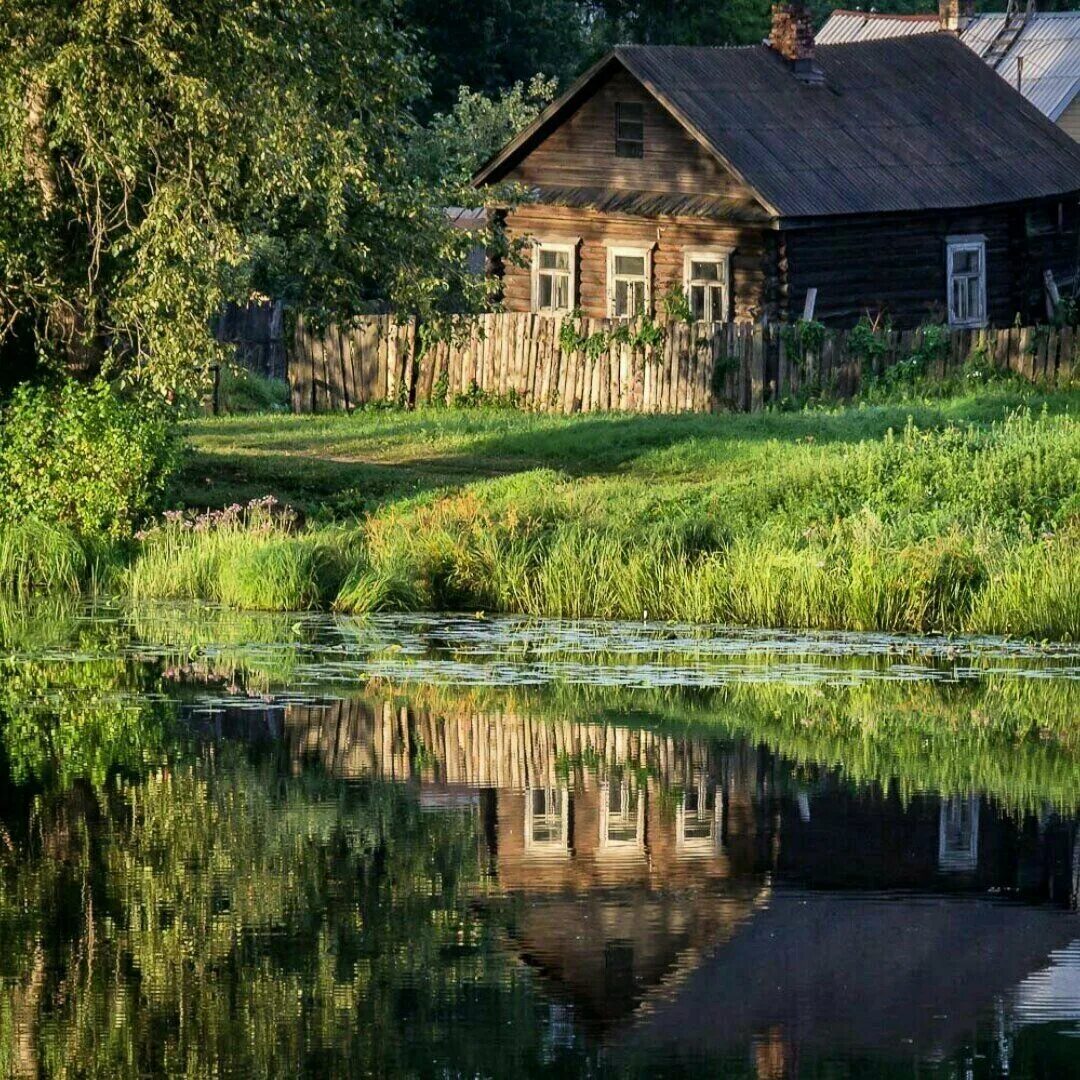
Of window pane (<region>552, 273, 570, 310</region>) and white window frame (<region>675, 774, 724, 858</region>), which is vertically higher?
window pane (<region>552, 273, 570, 310</region>)

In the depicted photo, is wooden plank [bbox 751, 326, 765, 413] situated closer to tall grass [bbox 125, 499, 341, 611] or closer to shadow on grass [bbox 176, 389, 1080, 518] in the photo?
shadow on grass [bbox 176, 389, 1080, 518]

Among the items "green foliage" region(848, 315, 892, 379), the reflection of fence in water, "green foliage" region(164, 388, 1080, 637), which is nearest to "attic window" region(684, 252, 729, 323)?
"green foliage" region(848, 315, 892, 379)

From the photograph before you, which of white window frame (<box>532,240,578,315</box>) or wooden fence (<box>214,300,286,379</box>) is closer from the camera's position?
white window frame (<box>532,240,578,315</box>)

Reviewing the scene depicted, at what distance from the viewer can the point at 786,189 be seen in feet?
113

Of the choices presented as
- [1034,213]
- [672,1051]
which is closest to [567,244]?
[1034,213]

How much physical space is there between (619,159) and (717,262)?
238 centimetres

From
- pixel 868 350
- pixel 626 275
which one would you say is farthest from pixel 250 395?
pixel 868 350

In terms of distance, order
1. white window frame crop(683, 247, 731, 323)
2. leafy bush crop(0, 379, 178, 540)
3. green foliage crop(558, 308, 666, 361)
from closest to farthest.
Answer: leafy bush crop(0, 379, 178, 540) → green foliage crop(558, 308, 666, 361) → white window frame crop(683, 247, 731, 323)

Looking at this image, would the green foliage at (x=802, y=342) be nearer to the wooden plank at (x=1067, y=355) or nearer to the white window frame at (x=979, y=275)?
the wooden plank at (x=1067, y=355)

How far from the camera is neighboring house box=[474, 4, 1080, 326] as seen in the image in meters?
35.1

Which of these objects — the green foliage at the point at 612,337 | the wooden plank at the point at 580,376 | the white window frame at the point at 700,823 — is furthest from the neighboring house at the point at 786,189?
the white window frame at the point at 700,823

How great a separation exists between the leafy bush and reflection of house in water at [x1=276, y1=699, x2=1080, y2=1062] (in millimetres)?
6312

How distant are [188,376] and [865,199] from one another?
16.3 m

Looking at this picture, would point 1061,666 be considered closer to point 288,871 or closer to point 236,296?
point 288,871
